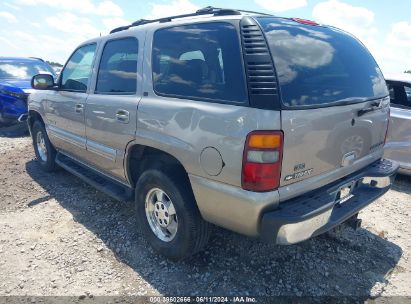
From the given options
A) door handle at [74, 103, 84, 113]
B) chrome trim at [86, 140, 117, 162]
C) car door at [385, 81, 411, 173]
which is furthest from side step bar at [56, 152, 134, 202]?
car door at [385, 81, 411, 173]

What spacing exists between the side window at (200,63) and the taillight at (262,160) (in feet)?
0.99

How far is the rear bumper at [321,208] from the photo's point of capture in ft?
7.16

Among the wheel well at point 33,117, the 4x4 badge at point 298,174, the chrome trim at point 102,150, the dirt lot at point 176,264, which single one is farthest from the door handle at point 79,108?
the 4x4 badge at point 298,174

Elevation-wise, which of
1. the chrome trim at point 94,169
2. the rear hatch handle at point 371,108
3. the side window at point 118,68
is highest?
the side window at point 118,68

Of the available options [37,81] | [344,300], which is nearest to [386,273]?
[344,300]

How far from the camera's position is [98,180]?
3.94 meters

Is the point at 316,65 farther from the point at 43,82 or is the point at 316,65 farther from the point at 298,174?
the point at 43,82

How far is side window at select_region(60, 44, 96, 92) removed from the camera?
389cm

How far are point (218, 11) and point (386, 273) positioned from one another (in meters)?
2.70

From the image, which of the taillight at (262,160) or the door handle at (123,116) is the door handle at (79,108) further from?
the taillight at (262,160)

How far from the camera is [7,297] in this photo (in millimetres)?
2643

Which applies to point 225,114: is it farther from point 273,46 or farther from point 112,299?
point 112,299

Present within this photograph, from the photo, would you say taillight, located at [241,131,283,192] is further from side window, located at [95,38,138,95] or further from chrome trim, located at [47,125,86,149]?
chrome trim, located at [47,125,86,149]

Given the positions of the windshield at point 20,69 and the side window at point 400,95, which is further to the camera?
the windshield at point 20,69
